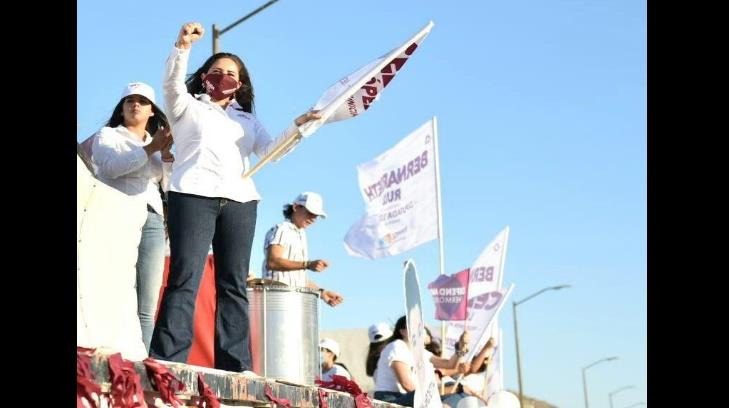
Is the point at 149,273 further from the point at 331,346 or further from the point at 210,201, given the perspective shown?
the point at 331,346

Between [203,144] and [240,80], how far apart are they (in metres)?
0.65

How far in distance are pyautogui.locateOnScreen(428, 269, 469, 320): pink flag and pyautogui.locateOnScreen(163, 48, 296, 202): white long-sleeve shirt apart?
7.32 metres

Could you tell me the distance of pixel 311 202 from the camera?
8.52m

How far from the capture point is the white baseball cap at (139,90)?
6398 millimetres

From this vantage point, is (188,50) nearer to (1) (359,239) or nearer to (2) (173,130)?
(2) (173,130)

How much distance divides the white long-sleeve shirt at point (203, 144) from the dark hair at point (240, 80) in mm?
225

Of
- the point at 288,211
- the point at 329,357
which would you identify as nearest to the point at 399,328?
the point at 329,357

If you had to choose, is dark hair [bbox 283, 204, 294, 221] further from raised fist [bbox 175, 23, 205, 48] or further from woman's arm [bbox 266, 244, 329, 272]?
raised fist [bbox 175, 23, 205, 48]

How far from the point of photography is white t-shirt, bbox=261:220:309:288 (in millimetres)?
8414

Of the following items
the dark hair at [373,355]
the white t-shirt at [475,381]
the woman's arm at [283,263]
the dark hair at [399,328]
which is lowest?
the white t-shirt at [475,381]

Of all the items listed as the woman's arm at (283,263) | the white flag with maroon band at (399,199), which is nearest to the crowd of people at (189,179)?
the woman's arm at (283,263)

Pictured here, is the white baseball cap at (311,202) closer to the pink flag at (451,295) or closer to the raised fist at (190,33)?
the raised fist at (190,33)
